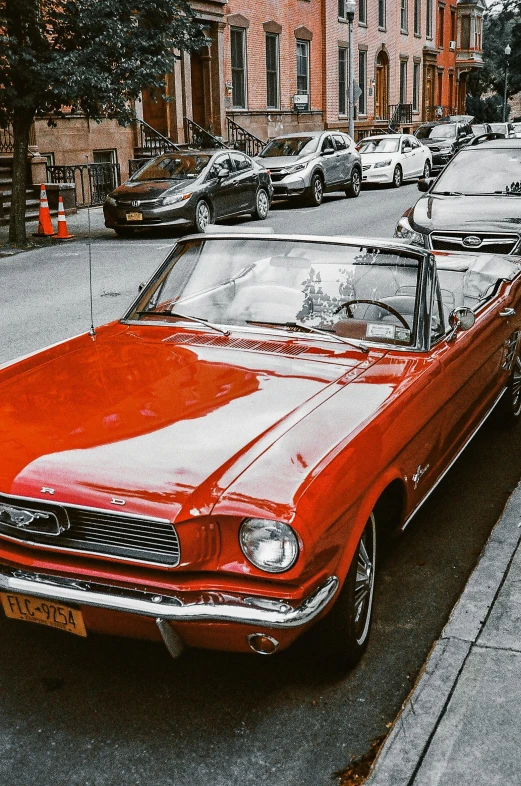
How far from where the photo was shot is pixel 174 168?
710 inches

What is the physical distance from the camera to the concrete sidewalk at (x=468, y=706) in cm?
295

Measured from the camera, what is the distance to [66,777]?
9.82 feet

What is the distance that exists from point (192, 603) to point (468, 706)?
41.5 inches

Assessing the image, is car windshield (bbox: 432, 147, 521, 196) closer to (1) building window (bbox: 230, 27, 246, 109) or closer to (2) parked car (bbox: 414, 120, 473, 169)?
(2) parked car (bbox: 414, 120, 473, 169)

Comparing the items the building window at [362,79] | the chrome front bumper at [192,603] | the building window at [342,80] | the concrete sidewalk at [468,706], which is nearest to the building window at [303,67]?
the building window at [342,80]

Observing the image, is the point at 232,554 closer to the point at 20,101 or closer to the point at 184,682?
the point at 184,682

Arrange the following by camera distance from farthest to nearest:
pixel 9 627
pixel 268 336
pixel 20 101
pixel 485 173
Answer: pixel 20 101 < pixel 485 173 < pixel 268 336 < pixel 9 627

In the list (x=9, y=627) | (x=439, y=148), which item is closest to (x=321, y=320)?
(x=9, y=627)

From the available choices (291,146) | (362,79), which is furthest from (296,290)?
(362,79)

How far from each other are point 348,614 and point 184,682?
0.69 m

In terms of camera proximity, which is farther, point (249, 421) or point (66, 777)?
point (249, 421)

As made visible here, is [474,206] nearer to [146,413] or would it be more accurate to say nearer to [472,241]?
[472,241]

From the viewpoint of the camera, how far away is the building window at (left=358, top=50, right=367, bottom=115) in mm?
41312

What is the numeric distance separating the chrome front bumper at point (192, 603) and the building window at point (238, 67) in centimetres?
3064
